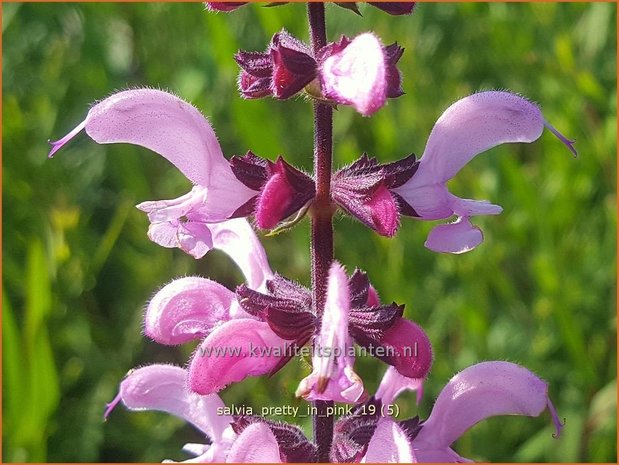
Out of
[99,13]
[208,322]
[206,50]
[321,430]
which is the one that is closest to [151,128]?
[208,322]

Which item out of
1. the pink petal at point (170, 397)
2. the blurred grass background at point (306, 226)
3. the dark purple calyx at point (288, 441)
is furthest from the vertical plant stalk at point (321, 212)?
the blurred grass background at point (306, 226)

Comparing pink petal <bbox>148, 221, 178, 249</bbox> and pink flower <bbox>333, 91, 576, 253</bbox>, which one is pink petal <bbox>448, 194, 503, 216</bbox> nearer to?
pink flower <bbox>333, 91, 576, 253</bbox>

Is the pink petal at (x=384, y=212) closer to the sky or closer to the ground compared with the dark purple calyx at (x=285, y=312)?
closer to the sky

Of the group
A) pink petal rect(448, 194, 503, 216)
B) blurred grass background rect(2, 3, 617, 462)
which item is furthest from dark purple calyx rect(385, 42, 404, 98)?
blurred grass background rect(2, 3, 617, 462)

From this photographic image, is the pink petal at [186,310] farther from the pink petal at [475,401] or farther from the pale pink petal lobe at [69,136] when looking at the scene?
the pink petal at [475,401]

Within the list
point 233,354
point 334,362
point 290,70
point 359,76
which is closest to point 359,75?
point 359,76

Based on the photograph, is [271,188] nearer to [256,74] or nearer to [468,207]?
[256,74]

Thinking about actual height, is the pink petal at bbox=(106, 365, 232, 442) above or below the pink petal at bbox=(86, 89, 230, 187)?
below
